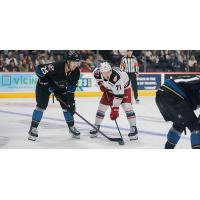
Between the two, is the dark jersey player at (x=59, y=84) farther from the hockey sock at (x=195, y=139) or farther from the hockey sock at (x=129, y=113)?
the hockey sock at (x=195, y=139)

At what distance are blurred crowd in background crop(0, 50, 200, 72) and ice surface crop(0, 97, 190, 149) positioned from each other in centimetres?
28

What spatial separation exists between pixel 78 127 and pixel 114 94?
15.2 inches

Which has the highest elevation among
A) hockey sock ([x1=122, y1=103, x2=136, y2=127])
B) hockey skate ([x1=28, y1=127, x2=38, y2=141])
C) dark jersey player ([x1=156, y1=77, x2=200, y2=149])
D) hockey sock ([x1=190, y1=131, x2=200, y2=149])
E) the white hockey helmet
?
the white hockey helmet

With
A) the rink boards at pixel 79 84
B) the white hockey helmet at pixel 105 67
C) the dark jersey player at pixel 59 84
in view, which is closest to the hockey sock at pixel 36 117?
the dark jersey player at pixel 59 84

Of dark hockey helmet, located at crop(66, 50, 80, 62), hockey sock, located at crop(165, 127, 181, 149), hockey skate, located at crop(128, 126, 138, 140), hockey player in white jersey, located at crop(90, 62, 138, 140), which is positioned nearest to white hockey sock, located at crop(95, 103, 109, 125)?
hockey player in white jersey, located at crop(90, 62, 138, 140)

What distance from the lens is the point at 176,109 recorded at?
305 cm

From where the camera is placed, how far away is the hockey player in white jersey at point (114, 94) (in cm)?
365

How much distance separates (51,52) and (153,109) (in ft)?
3.15

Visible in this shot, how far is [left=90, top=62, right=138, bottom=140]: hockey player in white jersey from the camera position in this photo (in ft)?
12.0

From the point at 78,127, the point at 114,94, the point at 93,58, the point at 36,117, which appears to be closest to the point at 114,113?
the point at 114,94

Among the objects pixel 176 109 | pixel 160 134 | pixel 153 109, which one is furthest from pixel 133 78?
pixel 176 109

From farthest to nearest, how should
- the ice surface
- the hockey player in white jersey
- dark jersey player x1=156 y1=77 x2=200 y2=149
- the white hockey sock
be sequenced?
the white hockey sock → the hockey player in white jersey → the ice surface → dark jersey player x1=156 y1=77 x2=200 y2=149

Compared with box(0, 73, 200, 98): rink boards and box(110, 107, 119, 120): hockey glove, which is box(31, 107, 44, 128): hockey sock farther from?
box(110, 107, 119, 120): hockey glove

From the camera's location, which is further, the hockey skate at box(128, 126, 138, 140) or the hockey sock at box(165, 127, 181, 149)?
the hockey skate at box(128, 126, 138, 140)
